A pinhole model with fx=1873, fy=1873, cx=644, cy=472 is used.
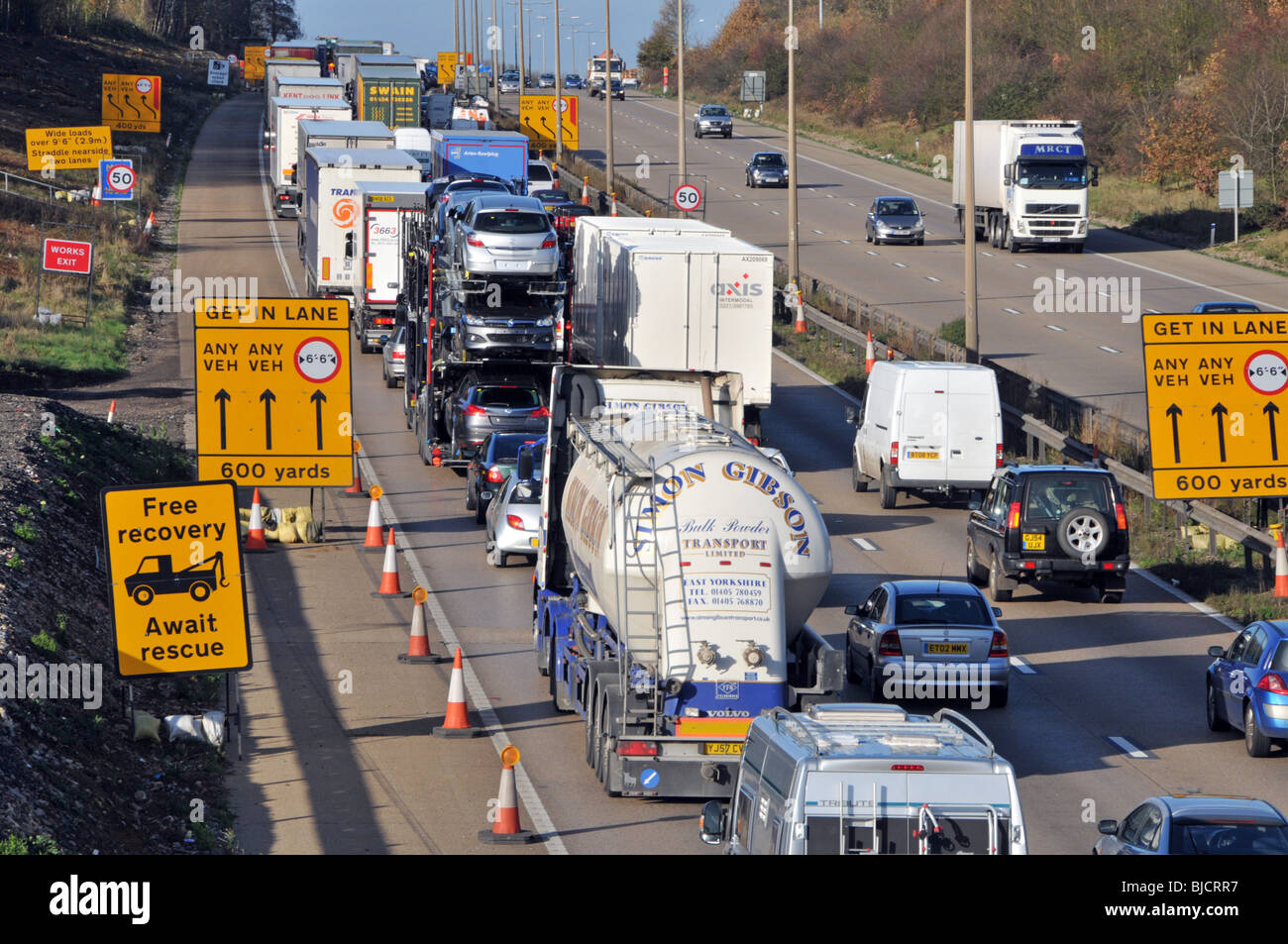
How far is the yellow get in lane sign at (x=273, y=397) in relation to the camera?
22500 mm

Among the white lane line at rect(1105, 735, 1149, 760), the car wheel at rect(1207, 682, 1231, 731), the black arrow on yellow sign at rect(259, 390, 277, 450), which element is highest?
the black arrow on yellow sign at rect(259, 390, 277, 450)

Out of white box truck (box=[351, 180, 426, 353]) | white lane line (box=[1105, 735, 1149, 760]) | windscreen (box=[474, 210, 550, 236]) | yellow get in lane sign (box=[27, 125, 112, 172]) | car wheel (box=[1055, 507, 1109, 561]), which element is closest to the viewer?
white lane line (box=[1105, 735, 1149, 760])

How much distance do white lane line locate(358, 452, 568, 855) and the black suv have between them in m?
7.36

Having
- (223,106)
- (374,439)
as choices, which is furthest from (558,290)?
(223,106)

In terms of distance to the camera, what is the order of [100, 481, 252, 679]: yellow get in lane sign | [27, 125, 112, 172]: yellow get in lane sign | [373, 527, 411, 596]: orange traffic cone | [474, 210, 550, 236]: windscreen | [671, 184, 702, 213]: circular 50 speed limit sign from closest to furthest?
[100, 481, 252, 679]: yellow get in lane sign
[373, 527, 411, 596]: orange traffic cone
[474, 210, 550, 236]: windscreen
[27, 125, 112, 172]: yellow get in lane sign
[671, 184, 702, 213]: circular 50 speed limit sign

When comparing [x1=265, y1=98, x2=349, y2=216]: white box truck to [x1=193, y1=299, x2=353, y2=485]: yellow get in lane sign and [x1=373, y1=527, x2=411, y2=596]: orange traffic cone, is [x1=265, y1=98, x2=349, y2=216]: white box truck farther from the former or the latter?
[x1=193, y1=299, x2=353, y2=485]: yellow get in lane sign

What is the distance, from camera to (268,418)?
22594 mm

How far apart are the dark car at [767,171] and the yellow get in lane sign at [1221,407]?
187 feet

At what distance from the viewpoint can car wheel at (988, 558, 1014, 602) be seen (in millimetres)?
24781

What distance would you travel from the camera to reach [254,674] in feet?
68.5

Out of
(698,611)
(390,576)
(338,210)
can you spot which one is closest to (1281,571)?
(390,576)

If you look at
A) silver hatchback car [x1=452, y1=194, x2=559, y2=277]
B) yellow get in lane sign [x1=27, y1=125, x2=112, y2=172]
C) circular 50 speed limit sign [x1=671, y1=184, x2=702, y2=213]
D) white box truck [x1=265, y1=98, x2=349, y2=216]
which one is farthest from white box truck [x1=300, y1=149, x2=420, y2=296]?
white box truck [x1=265, y1=98, x2=349, y2=216]

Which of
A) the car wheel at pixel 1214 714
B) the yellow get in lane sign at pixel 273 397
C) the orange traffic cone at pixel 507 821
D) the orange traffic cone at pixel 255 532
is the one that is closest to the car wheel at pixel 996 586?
the car wheel at pixel 1214 714
